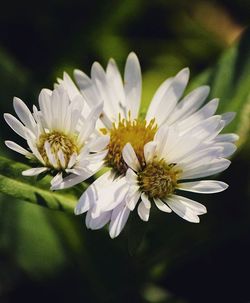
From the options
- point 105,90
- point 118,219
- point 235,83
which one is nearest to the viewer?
point 118,219

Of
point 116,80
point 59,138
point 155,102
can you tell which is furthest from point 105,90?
point 59,138

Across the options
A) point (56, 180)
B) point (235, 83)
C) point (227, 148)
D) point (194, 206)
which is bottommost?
point (194, 206)

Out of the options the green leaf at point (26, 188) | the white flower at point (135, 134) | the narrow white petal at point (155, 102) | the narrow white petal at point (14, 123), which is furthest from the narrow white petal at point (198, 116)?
the narrow white petal at point (14, 123)

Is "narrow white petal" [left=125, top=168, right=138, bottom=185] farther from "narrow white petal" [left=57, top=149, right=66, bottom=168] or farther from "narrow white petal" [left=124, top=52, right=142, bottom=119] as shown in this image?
"narrow white petal" [left=124, top=52, right=142, bottom=119]

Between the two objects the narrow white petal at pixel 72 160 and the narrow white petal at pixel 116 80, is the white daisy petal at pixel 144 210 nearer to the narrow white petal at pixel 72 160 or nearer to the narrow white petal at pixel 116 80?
the narrow white petal at pixel 72 160

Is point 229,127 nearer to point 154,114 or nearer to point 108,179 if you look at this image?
point 154,114

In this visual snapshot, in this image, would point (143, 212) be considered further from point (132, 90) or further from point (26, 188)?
point (132, 90)

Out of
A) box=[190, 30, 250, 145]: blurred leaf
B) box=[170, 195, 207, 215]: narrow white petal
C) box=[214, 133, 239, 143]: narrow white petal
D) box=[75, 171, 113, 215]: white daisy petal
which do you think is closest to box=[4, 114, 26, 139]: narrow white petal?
box=[75, 171, 113, 215]: white daisy petal
